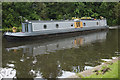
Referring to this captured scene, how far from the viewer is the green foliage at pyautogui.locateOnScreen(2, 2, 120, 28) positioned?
125 ft

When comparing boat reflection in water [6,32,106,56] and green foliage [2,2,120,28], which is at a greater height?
green foliage [2,2,120,28]

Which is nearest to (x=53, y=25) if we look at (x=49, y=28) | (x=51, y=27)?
(x=51, y=27)

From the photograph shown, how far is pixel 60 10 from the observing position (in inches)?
1772

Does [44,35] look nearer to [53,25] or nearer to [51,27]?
[51,27]

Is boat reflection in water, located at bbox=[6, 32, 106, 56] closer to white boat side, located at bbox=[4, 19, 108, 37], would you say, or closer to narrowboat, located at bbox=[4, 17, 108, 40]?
narrowboat, located at bbox=[4, 17, 108, 40]

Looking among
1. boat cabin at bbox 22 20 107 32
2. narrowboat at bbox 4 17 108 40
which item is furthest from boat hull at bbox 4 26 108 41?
boat cabin at bbox 22 20 107 32

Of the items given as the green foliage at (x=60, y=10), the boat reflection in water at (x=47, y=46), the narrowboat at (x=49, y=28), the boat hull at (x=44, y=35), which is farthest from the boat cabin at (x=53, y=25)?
the green foliage at (x=60, y=10)

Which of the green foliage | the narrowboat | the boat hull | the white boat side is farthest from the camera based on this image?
the green foliage

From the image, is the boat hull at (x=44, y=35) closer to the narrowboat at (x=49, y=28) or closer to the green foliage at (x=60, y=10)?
the narrowboat at (x=49, y=28)

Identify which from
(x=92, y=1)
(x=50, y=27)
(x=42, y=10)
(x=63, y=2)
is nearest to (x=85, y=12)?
(x=92, y=1)

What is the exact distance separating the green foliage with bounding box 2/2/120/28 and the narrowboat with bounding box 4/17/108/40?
530 inches

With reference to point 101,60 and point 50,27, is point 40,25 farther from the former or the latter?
point 101,60

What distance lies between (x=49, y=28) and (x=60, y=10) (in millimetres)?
23844

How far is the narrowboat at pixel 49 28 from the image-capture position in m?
19.6
